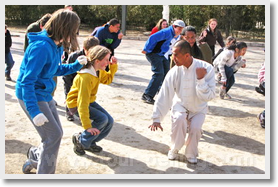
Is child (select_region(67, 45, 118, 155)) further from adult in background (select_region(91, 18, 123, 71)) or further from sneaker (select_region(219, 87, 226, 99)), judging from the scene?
sneaker (select_region(219, 87, 226, 99))

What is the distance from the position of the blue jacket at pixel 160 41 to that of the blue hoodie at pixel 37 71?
351cm

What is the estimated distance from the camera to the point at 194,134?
427cm

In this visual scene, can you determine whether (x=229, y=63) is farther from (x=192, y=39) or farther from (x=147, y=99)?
(x=192, y=39)

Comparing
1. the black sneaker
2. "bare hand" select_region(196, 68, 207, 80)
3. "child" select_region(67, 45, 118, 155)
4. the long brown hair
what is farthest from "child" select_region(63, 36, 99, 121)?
the black sneaker

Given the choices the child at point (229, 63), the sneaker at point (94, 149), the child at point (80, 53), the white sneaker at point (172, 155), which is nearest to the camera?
the white sneaker at point (172, 155)

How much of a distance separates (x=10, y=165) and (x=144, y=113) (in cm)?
279

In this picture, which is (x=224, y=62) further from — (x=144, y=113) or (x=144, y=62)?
(x=144, y=62)

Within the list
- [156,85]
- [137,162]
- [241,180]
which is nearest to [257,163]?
[241,180]

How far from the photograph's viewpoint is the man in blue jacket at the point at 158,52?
21.8ft

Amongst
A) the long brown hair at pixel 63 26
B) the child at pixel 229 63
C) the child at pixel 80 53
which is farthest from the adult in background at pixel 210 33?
the long brown hair at pixel 63 26

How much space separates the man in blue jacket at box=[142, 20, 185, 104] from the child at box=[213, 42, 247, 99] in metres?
1.25

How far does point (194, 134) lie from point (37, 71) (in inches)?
82.2

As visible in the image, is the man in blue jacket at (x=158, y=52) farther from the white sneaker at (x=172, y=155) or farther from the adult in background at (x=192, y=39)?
the white sneaker at (x=172, y=155)

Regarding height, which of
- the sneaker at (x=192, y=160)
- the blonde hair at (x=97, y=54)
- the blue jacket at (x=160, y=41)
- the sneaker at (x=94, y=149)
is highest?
the blue jacket at (x=160, y=41)
